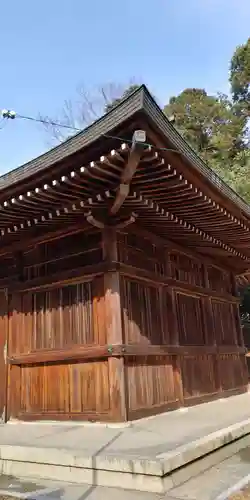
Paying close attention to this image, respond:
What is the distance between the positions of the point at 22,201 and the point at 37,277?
5.12 ft

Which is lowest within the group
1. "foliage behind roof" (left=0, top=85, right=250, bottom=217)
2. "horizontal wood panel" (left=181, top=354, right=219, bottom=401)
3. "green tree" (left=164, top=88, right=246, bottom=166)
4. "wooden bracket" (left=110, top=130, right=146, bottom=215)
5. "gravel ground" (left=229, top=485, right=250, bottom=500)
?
"gravel ground" (left=229, top=485, right=250, bottom=500)

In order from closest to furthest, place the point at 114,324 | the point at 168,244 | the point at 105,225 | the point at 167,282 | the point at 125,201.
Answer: the point at 125,201
the point at 114,324
the point at 105,225
the point at 167,282
the point at 168,244

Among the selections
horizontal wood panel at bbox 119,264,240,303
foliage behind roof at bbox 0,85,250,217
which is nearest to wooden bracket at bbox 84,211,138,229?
horizontal wood panel at bbox 119,264,240,303

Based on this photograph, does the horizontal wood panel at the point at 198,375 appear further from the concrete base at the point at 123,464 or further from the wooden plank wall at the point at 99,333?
the concrete base at the point at 123,464

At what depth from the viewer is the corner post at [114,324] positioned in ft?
15.2

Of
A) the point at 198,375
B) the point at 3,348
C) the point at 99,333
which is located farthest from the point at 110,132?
the point at 198,375

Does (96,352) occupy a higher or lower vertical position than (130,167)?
lower

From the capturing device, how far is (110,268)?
197 inches

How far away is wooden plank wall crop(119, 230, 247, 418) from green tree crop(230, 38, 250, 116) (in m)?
19.7

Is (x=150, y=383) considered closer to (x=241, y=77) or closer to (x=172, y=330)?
(x=172, y=330)

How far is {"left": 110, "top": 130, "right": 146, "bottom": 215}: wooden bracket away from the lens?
3.42 m

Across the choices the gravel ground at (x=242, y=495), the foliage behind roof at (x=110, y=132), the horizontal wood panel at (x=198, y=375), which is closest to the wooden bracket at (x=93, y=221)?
the foliage behind roof at (x=110, y=132)

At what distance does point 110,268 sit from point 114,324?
71cm

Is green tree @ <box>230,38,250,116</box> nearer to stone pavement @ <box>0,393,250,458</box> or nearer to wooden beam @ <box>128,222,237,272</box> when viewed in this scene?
wooden beam @ <box>128,222,237,272</box>
